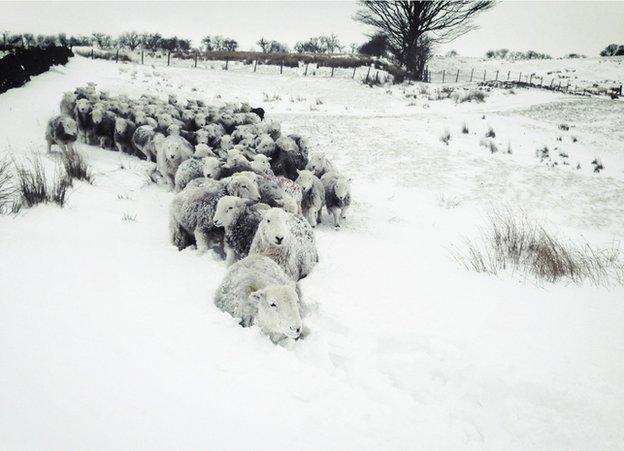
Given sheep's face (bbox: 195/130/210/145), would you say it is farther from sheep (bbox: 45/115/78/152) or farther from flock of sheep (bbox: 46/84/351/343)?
sheep (bbox: 45/115/78/152)

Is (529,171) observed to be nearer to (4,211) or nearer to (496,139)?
(496,139)

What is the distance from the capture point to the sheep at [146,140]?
9062mm

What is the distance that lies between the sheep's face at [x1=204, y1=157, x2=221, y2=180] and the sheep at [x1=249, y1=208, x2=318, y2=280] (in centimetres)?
225

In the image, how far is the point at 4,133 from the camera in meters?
9.41

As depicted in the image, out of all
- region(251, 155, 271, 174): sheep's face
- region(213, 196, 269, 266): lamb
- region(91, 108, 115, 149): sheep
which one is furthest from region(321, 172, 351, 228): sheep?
region(91, 108, 115, 149): sheep

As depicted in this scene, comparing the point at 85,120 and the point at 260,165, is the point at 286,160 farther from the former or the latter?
the point at 85,120

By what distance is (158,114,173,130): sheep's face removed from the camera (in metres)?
10.6

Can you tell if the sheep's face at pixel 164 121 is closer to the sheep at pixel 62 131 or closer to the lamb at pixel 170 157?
the sheep at pixel 62 131

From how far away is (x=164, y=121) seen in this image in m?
10.7

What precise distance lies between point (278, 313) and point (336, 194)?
441 centimetres

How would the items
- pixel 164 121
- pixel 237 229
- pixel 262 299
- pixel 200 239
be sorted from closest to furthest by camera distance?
pixel 262 299 < pixel 237 229 < pixel 200 239 < pixel 164 121

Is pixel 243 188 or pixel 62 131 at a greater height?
pixel 62 131

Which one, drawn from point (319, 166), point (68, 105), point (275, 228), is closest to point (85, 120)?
point (68, 105)

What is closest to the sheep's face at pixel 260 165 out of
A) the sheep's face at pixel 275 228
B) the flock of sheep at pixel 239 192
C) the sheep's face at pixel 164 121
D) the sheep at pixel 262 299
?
the flock of sheep at pixel 239 192
